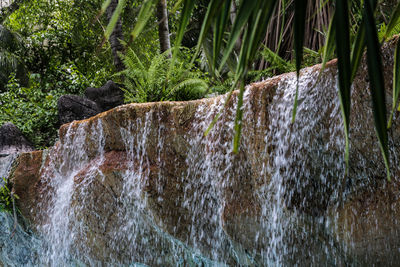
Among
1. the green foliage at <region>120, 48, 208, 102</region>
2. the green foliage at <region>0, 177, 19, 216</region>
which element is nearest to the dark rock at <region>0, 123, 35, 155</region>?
the green foliage at <region>0, 177, 19, 216</region>

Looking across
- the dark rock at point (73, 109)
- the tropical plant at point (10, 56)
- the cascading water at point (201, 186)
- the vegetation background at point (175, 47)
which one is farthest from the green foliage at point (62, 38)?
the cascading water at point (201, 186)

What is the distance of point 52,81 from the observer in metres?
10.3

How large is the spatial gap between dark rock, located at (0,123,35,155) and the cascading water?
2179mm

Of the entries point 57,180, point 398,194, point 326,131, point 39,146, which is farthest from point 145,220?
point 39,146

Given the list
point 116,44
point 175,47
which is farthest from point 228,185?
point 116,44

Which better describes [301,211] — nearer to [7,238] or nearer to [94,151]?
[94,151]

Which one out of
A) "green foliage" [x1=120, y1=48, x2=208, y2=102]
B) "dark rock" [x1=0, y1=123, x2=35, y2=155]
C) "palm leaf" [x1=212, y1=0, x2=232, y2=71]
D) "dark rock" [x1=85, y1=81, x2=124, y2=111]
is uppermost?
"dark rock" [x1=85, y1=81, x2=124, y2=111]

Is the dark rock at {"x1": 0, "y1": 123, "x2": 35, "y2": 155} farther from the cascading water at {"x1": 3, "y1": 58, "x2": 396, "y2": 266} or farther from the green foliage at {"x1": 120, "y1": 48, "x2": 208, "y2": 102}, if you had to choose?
the green foliage at {"x1": 120, "y1": 48, "x2": 208, "y2": 102}

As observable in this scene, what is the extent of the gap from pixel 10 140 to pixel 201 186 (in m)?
4.40

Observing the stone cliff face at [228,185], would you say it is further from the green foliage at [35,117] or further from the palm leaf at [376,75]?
the green foliage at [35,117]

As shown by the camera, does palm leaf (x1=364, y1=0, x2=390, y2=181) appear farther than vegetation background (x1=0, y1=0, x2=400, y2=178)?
No

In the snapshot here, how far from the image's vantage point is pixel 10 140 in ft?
21.9

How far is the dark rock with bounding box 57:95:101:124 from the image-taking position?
22.5 ft

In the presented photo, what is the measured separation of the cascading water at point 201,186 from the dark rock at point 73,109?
6.75 ft
